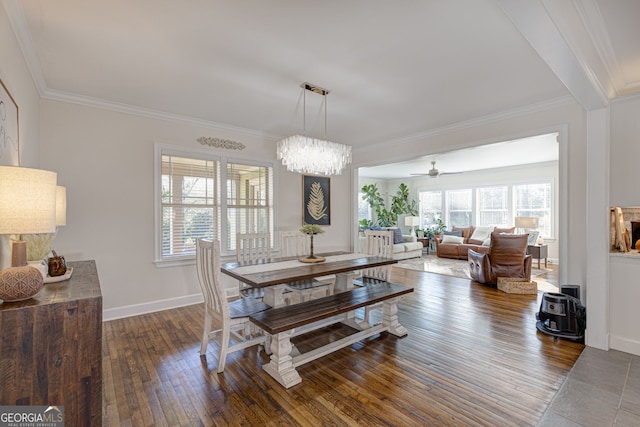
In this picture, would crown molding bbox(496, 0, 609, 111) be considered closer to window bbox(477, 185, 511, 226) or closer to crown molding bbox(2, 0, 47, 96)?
crown molding bbox(2, 0, 47, 96)

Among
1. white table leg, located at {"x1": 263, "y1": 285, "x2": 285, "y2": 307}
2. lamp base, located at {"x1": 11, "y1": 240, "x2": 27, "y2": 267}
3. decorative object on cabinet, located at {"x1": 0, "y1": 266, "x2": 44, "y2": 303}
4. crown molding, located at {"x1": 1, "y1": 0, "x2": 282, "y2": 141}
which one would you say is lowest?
white table leg, located at {"x1": 263, "y1": 285, "x2": 285, "y2": 307}

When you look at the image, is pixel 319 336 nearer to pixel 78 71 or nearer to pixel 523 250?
pixel 78 71

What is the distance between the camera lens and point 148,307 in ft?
12.4

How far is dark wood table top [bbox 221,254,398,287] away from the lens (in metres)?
2.39

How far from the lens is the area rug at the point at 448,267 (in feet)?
17.6

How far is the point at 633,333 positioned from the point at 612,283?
453mm

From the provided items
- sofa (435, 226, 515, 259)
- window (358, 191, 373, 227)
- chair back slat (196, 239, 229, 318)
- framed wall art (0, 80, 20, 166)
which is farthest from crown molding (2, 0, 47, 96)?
window (358, 191, 373, 227)

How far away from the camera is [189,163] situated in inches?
163

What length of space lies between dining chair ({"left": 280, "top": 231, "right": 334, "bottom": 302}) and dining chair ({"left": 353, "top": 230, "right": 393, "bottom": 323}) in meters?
0.42

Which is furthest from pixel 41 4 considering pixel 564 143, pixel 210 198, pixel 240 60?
pixel 564 143

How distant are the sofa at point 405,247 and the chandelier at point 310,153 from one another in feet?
14.6

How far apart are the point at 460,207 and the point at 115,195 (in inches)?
361

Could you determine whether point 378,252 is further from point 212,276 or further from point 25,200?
point 25,200

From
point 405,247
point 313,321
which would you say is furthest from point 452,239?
point 313,321
